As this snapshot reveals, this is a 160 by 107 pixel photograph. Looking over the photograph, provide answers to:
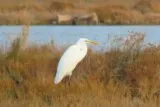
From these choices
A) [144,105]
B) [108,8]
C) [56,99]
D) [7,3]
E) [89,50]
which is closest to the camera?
[144,105]

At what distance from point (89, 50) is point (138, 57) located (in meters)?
1.07

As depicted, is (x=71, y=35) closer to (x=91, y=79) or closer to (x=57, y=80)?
(x=91, y=79)

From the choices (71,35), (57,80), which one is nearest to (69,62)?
(57,80)

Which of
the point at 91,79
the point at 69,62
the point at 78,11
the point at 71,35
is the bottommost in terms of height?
the point at 78,11

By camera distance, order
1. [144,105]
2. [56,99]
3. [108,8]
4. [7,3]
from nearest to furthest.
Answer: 1. [144,105]
2. [56,99]
3. [108,8]
4. [7,3]

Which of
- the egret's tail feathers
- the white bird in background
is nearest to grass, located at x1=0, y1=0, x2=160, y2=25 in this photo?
the white bird in background

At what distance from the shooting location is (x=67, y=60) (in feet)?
28.7

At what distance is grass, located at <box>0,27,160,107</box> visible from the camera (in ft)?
27.4

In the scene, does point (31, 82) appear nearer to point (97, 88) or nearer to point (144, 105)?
point (97, 88)

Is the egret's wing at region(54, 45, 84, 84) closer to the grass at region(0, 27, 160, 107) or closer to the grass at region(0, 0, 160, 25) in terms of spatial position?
the grass at region(0, 27, 160, 107)

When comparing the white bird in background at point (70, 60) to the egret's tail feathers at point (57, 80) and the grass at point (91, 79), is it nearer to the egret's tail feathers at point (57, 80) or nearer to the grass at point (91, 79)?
the egret's tail feathers at point (57, 80)

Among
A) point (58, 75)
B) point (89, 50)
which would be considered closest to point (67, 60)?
point (58, 75)

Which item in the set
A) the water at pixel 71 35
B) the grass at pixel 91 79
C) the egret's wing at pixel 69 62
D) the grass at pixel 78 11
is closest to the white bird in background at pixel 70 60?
the egret's wing at pixel 69 62

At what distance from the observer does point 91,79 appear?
8.98 m
